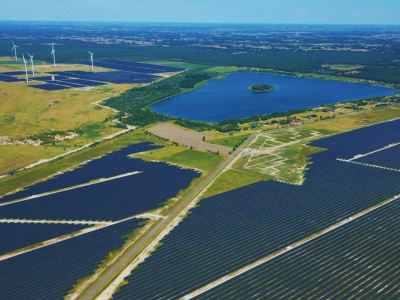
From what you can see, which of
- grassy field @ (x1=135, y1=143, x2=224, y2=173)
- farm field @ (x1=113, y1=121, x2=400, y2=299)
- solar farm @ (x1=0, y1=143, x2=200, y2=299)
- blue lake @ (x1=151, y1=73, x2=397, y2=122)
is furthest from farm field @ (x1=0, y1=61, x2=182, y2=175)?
farm field @ (x1=113, y1=121, x2=400, y2=299)

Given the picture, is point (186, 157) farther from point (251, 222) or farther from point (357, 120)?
point (357, 120)

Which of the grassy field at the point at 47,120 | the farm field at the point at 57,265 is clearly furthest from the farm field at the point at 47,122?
the farm field at the point at 57,265

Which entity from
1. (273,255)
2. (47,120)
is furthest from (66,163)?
A: (273,255)

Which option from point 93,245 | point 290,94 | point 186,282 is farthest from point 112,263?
point 290,94

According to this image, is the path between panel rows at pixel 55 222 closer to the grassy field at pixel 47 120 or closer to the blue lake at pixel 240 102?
the grassy field at pixel 47 120

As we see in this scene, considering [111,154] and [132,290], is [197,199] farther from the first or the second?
[111,154]
